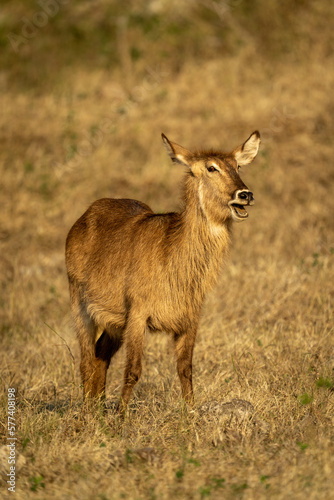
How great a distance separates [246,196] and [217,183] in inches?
13.4

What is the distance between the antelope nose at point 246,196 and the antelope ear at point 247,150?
2.23 ft

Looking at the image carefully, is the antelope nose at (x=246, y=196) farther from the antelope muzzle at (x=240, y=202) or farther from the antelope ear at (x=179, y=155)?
the antelope ear at (x=179, y=155)

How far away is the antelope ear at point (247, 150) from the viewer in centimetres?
551

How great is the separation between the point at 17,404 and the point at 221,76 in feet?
33.5

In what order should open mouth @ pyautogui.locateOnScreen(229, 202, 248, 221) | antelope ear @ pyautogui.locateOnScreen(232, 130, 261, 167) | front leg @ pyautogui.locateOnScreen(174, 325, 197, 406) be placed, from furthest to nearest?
Answer: antelope ear @ pyautogui.locateOnScreen(232, 130, 261, 167)
front leg @ pyautogui.locateOnScreen(174, 325, 197, 406)
open mouth @ pyautogui.locateOnScreen(229, 202, 248, 221)

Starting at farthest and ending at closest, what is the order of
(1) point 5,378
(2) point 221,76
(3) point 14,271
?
(2) point 221,76, (3) point 14,271, (1) point 5,378

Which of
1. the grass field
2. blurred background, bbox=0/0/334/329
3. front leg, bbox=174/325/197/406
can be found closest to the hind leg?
the grass field

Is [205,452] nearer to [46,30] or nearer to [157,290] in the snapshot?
[157,290]

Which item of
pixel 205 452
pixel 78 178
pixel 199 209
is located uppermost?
pixel 78 178

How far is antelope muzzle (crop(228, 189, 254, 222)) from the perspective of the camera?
4.83 m

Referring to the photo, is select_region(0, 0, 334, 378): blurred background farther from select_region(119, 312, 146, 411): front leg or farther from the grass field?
select_region(119, 312, 146, 411): front leg

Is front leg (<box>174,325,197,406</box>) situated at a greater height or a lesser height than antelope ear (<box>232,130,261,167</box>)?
lesser

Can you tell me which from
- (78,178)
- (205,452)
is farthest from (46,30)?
(205,452)

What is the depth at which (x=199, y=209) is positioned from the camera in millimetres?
5199
